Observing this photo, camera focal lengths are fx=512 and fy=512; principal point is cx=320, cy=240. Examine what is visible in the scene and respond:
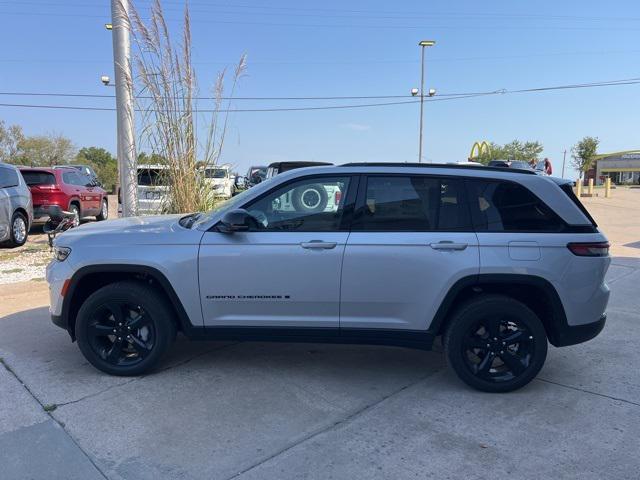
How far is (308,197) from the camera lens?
3.87 metres

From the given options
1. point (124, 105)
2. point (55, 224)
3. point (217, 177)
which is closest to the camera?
point (124, 105)

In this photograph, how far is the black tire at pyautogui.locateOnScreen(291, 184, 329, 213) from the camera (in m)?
3.86

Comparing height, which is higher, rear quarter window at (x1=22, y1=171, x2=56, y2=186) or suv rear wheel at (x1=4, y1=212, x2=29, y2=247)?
rear quarter window at (x1=22, y1=171, x2=56, y2=186)

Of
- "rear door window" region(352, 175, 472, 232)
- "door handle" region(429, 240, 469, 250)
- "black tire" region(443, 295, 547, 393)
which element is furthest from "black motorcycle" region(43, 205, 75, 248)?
"black tire" region(443, 295, 547, 393)

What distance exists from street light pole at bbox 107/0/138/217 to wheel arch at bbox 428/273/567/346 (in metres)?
5.64

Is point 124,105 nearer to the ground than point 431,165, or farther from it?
farther from it

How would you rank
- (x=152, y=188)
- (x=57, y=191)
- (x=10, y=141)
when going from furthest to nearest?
(x=10, y=141) → (x=57, y=191) → (x=152, y=188)

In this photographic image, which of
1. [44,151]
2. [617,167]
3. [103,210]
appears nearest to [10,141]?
[44,151]

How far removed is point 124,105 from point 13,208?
3.39 m

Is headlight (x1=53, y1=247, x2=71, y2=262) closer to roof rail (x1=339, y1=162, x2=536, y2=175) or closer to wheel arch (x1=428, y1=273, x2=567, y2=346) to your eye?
roof rail (x1=339, y1=162, x2=536, y2=175)

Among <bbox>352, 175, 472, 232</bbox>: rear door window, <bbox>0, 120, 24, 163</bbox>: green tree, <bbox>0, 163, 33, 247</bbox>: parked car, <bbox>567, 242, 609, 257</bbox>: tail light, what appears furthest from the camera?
<bbox>0, 120, 24, 163</bbox>: green tree

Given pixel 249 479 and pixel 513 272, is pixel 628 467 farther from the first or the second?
pixel 249 479

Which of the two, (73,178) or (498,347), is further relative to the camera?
(73,178)

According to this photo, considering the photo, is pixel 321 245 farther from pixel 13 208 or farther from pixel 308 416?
pixel 13 208
